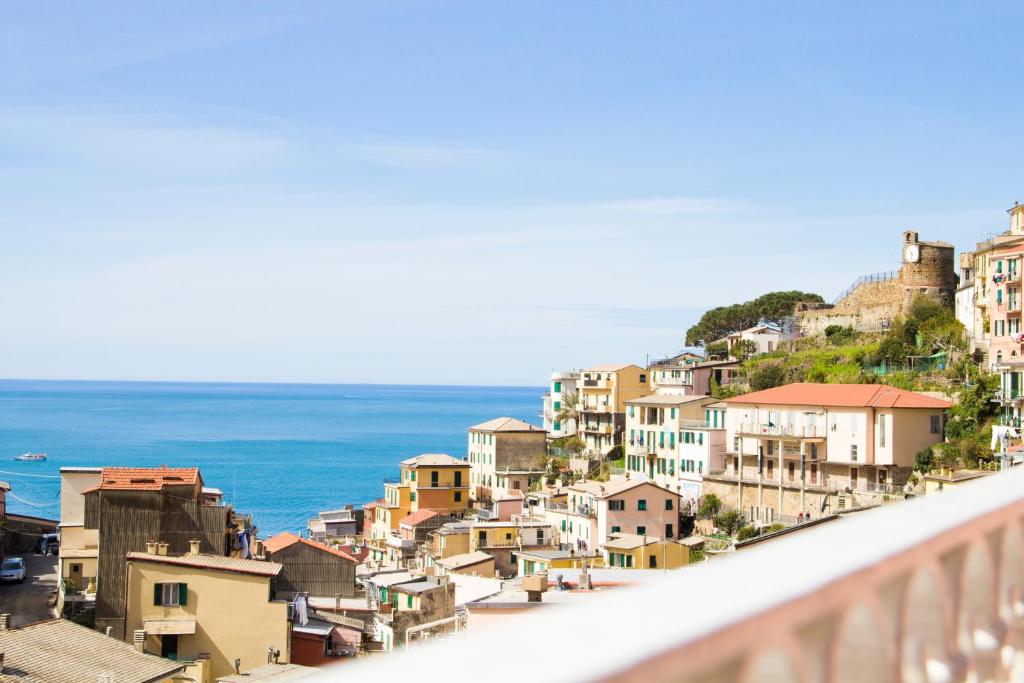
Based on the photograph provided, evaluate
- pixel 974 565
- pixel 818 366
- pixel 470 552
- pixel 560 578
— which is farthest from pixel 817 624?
pixel 818 366

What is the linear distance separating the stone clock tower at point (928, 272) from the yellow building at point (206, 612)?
50.7 metres

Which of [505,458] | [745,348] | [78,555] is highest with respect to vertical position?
[745,348]

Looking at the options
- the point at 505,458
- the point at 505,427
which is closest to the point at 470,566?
the point at 505,458

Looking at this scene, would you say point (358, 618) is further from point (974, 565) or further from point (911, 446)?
point (974, 565)

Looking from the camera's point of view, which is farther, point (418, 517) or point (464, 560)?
point (418, 517)

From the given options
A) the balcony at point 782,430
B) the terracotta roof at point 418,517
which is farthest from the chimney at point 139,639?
the terracotta roof at point 418,517

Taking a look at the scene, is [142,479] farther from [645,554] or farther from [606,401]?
[606,401]

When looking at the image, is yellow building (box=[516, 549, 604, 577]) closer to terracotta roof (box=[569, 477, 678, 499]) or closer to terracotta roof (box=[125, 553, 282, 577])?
terracotta roof (box=[569, 477, 678, 499])

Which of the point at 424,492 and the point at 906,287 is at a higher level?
the point at 906,287

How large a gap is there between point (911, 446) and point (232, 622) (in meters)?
30.6

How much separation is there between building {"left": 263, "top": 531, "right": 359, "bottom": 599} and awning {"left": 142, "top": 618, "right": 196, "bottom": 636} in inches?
407

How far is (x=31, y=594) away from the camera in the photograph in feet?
→ 85.8

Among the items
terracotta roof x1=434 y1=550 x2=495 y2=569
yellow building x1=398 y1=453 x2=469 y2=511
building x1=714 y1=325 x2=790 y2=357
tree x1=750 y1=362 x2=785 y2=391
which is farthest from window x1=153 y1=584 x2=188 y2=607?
building x1=714 y1=325 x2=790 y2=357

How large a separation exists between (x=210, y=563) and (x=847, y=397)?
31475mm
